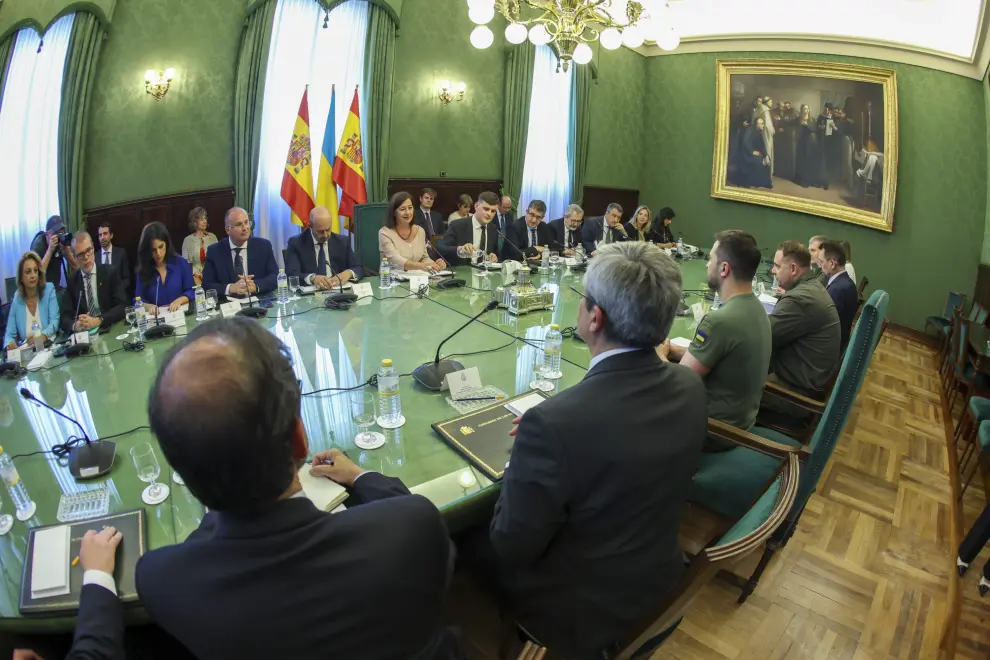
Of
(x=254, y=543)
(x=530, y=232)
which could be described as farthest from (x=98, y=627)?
(x=530, y=232)

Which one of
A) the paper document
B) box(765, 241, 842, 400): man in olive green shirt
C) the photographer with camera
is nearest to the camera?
the paper document

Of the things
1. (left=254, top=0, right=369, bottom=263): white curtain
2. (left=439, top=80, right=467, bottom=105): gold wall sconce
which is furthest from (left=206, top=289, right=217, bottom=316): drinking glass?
(left=439, top=80, right=467, bottom=105): gold wall sconce

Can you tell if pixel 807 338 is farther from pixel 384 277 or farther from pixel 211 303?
pixel 211 303

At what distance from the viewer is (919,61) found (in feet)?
19.2

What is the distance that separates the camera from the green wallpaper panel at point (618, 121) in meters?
7.86

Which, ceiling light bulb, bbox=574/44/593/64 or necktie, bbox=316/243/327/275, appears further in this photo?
necktie, bbox=316/243/327/275

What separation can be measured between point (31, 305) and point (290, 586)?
10.0ft

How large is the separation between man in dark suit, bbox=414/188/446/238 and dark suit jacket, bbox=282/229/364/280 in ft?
5.71

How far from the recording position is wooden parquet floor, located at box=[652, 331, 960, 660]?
209cm

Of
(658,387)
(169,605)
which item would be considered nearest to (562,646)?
(658,387)

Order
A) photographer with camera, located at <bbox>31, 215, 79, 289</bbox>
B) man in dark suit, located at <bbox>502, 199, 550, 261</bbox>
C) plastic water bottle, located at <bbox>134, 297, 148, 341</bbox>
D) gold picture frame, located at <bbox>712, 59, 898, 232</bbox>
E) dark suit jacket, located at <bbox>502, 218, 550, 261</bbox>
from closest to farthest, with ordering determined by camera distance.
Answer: plastic water bottle, located at <bbox>134, 297, 148, 341</bbox> → photographer with camera, located at <bbox>31, 215, 79, 289</bbox> → dark suit jacket, located at <bbox>502, 218, 550, 261</bbox> → man in dark suit, located at <bbox>502, 199, 550, 261</bbox> → gold picture frame, located at <bbox>712, 59, 898, 232</bbox>

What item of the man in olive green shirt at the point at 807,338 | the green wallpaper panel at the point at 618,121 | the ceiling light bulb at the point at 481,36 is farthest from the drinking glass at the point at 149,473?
the green wallpaper panel at the point at 618,121

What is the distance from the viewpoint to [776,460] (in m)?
2.26

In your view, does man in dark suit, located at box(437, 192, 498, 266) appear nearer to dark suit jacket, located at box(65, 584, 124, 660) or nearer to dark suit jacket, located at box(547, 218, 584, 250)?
dark suit jacket, located at box(547, 218, 584, 250)
